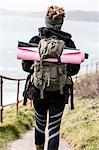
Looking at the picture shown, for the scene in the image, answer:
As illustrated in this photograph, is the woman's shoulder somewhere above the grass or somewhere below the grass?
above

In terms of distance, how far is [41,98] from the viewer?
6.30 meters

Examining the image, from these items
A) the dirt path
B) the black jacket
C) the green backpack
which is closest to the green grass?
the dirt path

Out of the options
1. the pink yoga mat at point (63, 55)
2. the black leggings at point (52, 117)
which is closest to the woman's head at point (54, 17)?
the pink yoga mat at point (63, 55)

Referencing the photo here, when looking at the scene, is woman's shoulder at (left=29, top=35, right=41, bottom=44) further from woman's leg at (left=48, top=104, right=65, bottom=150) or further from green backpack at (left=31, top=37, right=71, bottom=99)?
woman's leg at (left=48, top=104, right=65, bottom=150)

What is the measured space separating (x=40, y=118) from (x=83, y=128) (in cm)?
353

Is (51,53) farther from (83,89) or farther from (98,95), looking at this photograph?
(83,89)

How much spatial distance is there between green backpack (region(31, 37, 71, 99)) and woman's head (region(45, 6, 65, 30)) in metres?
0.20

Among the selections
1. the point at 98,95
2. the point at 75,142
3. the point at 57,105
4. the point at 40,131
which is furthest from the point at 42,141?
the point at 98,95

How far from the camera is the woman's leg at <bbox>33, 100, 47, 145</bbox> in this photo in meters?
6.48

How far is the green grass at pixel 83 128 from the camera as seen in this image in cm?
876

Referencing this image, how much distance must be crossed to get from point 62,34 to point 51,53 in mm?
274

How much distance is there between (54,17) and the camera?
6.33 meters

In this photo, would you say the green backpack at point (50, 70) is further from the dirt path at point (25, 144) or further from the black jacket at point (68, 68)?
the dirt path at point (25, 144)

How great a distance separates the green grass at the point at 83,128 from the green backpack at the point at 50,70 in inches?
91.1
